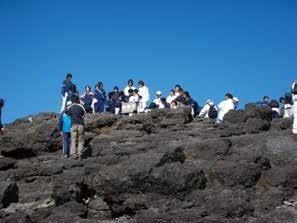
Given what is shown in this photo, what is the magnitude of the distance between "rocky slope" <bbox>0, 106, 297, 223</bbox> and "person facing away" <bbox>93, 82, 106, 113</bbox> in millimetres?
9773

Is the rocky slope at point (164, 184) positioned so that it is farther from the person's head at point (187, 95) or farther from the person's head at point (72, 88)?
the person's head at point (187, 95)

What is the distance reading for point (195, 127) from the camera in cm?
2869

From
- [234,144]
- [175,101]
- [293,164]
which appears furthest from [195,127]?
[293,164]

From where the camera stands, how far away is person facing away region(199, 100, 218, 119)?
33562 millimetres

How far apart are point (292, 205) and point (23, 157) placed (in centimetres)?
1491

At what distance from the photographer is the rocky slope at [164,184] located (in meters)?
15.9

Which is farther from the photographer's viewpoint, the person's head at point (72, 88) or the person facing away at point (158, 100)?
the person facing away at point (158, 100)

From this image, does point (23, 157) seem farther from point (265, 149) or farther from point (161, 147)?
point (265, 149)

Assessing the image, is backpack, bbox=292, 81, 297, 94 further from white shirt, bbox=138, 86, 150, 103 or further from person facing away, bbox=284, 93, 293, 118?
white shirt, bbox=138, 86, 150, 103

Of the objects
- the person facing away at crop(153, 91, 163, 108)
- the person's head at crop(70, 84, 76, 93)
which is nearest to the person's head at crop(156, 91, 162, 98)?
the person facing away at crop(153, 91, 163, 108)

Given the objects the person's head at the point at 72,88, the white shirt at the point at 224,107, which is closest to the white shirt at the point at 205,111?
the white shirt at the point at 224,107

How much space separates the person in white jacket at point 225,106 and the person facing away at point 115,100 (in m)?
6.92

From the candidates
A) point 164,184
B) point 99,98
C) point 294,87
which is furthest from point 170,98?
point 164,184

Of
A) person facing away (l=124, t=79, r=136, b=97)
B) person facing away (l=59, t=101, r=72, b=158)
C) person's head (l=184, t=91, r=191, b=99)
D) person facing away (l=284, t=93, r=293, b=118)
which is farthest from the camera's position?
person facing away (l=124, t=79, r=136, b=97)
